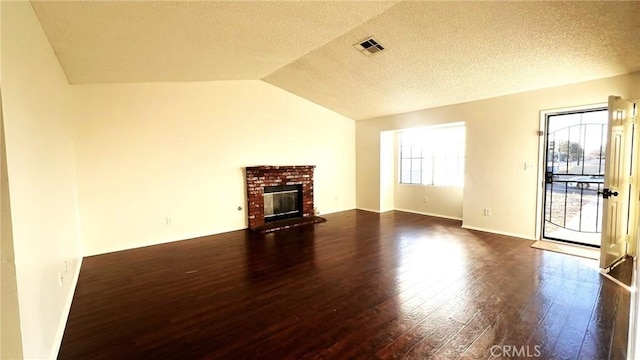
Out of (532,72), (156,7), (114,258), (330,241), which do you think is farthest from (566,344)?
(114,258)

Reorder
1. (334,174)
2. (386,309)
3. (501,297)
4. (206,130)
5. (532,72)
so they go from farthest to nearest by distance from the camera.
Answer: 1. (334,174)
2. (206,130)
3. (532,72)
4. (501,297)
5. (386,309)

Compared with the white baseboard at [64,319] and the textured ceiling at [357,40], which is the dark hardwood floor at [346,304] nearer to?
the white baseboard at [64,319]

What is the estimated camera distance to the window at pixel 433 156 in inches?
233

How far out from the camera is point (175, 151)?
14.7ft

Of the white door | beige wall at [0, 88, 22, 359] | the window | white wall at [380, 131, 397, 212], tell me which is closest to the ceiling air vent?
the white door

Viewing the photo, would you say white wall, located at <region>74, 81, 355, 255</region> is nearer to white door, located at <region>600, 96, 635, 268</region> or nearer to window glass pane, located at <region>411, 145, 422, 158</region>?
window glass pane, located at <region>411, 145, 422, 158</region>

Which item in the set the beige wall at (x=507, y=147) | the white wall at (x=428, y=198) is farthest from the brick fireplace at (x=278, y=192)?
the beige wall at (x=507, y=147)

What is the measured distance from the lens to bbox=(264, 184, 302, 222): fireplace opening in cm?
561

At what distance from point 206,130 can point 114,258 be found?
2325 millimetres

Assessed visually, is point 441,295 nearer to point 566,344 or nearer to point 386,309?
point 386,309

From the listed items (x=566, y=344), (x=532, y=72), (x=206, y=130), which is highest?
(x=532, y=72)

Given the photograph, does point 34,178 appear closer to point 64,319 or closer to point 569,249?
point 64,319

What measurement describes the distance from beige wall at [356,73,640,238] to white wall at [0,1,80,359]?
18.0 feet

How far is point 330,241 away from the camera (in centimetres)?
433
